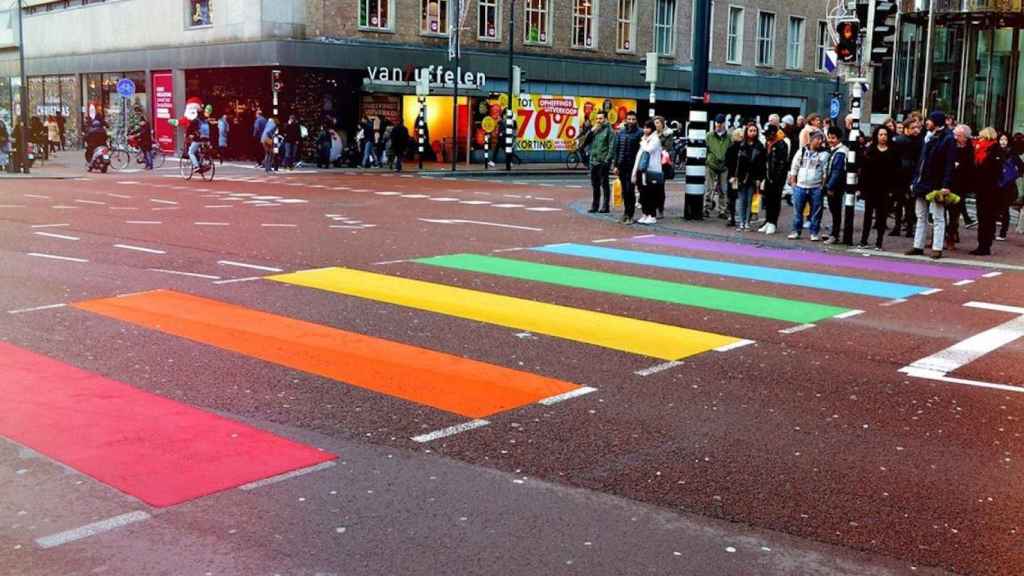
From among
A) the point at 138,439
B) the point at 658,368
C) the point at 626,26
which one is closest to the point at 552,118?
the point at 626,26

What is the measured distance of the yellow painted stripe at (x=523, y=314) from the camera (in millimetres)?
8766

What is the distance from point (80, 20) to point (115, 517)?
48612mm

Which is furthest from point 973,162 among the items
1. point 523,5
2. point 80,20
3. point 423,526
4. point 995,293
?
point 80,20

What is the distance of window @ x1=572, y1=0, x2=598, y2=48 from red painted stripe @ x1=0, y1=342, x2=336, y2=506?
40.7 meters

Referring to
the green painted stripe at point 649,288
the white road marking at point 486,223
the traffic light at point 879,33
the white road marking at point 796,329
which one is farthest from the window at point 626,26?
the white road marking at point 796,329

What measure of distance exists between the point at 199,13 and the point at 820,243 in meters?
31.2

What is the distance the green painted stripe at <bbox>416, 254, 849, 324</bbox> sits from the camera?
412 inches

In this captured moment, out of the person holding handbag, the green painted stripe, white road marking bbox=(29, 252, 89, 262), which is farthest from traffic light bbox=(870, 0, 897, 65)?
white road marking bbox=(29, 252, 89, 262)

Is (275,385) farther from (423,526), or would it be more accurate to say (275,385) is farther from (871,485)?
(871,485)

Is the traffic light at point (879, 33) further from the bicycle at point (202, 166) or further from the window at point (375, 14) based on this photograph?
the window at point (375, 14)

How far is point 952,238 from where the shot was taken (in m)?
16.3

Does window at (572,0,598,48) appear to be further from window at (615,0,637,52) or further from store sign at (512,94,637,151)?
store sign at (512,94,637,151)

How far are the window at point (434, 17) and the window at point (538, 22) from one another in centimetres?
401

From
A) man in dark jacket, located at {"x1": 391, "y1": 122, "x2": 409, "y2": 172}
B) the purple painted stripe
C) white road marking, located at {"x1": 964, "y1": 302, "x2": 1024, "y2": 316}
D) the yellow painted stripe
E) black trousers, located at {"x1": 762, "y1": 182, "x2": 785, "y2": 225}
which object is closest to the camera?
the yellow painted stripe
